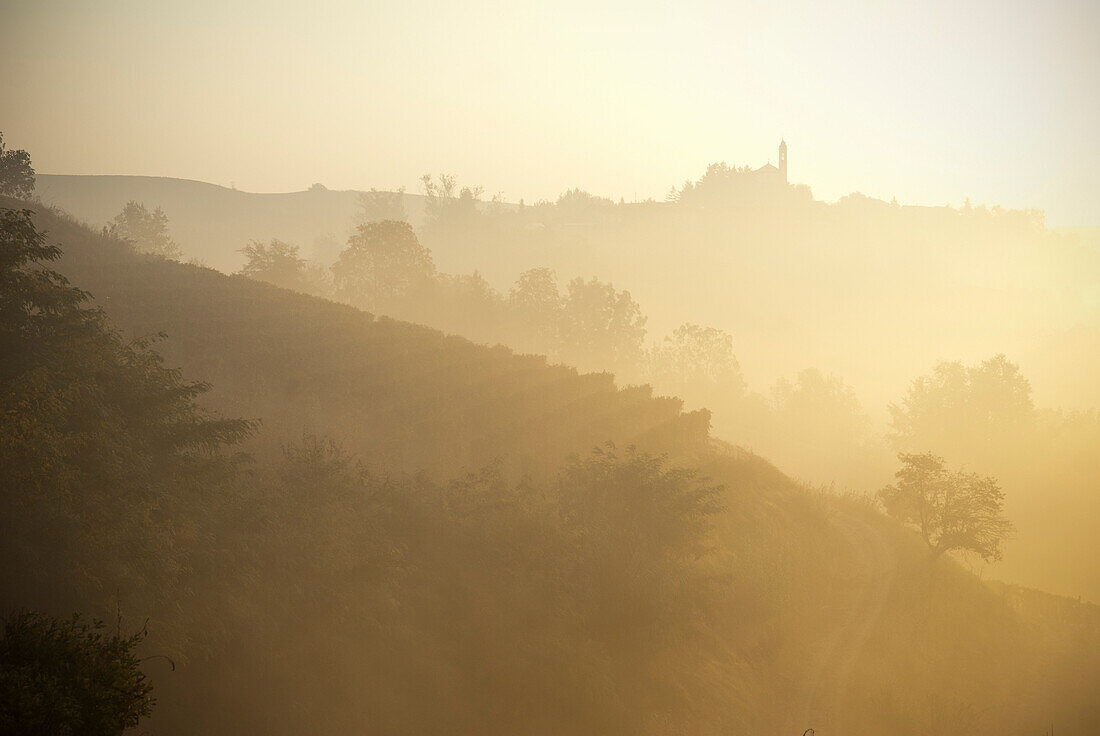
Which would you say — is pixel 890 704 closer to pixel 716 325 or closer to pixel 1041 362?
pixel 716 325

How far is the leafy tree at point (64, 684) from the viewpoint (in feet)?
28.7

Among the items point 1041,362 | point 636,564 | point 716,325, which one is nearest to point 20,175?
point 636,564

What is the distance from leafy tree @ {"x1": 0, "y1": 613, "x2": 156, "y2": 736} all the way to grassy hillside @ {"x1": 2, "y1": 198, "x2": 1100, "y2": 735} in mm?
4572

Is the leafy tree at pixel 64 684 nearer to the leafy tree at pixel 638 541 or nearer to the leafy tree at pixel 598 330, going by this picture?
the leafy tree at pixel 638 541

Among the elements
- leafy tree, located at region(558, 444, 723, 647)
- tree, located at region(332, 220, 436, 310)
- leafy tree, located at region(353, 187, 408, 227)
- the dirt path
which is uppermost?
leafy tree, located at region(353, 187, 408, 227)

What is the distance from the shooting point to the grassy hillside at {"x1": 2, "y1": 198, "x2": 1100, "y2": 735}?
17344mm

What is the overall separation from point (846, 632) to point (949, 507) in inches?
461

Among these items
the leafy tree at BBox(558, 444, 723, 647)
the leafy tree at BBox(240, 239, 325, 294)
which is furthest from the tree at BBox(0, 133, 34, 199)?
the leafy tree at BBox(558, 444, 723, 647)

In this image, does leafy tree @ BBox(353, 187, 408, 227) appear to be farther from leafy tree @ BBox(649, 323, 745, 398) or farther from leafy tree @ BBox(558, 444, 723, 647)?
leafy tree @ BBox(558, 444, 723, 647)

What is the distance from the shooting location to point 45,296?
50.8 feet

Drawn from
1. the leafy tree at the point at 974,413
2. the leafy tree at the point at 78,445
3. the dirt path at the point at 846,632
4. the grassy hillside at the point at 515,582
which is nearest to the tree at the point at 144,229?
the grassy hillside at the point at 515,582

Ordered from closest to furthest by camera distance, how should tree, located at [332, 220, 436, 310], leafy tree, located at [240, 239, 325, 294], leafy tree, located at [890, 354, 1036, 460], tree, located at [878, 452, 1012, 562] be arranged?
tree, located at [878, 452, 1012, 562] → leafy tree, located at [240, 239, 325, 294] → tree, located at [332, 220, 436, 310] → leafy tree, located at [890, 354, 1036, 460]

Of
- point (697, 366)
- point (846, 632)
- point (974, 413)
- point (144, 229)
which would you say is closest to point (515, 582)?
point (846, 632)

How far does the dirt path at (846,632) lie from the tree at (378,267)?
6037cm
